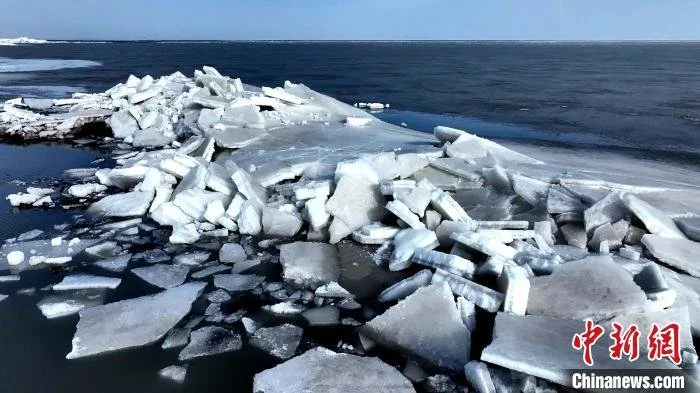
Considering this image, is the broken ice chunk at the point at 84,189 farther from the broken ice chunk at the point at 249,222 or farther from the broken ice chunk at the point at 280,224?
the broken ice chunk at the point at 280,224

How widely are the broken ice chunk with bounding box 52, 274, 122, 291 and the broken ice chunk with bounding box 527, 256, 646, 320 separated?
9.25ft

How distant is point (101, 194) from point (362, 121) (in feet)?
13.2

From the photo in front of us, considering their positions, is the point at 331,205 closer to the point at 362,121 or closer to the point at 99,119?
the point at 362,121

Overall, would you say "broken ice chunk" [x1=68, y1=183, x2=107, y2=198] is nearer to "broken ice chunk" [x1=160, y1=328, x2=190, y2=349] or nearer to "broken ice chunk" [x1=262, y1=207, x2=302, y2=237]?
"broken ice chunk" [x1=262, y1=207, x2=302, y2=237]

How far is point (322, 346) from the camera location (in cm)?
268

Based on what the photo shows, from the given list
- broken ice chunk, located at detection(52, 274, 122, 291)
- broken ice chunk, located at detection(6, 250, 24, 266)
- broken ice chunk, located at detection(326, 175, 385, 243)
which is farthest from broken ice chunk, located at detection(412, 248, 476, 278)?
broken ice chunk, located at detection(6, 250, 24, 266)

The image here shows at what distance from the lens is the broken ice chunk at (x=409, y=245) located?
3.44 m

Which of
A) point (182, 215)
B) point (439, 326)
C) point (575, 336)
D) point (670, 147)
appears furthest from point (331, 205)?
point (670, 147)

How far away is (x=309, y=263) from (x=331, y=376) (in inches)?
52.2

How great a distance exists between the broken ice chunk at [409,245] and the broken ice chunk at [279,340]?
3.17 feet

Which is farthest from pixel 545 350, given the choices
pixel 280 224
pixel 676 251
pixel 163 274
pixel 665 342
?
pixel 163 274

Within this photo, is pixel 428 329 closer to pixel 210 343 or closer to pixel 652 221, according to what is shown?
pixel 210 343

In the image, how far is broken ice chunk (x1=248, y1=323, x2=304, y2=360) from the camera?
2.64 metres

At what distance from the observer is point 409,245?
11.4ft
